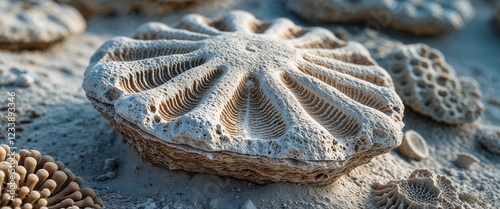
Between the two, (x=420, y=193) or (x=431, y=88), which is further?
(x=431, y=88)

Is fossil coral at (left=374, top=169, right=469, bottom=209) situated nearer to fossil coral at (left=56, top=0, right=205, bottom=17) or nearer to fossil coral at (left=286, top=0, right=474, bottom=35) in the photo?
fossil coral at (left=286, top=0, right=474, bottom=35)

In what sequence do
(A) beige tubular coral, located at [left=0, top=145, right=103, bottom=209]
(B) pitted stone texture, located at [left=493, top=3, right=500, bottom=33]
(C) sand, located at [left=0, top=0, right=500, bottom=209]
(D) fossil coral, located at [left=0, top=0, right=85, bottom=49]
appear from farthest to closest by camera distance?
(B) pitted stone texture, located at [left=493, top=3, right=500, bottom=33]
(D) fossil coral, located at [left=0, top=0, right=85, bottom=49]
(C) sand, located at [left=0, top=0, right=500, bottom=209]
(A) beige tubular coral, located at [left=0, top=145, right=103, bottom=209]

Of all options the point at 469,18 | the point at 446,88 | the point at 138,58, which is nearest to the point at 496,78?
the point at 469,18

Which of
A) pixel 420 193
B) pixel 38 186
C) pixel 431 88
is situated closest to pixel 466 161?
pixel 431 88

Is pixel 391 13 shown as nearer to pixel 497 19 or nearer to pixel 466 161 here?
pixel 497 19

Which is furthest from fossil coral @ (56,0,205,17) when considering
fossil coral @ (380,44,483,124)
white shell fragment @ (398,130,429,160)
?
white shell fragment @ (398,130,429,160)

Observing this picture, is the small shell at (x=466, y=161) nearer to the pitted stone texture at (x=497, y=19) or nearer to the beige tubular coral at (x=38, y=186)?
the beige tubular coral at (x=38, y=186)

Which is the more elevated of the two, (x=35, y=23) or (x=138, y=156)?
(x=35, y=23)
